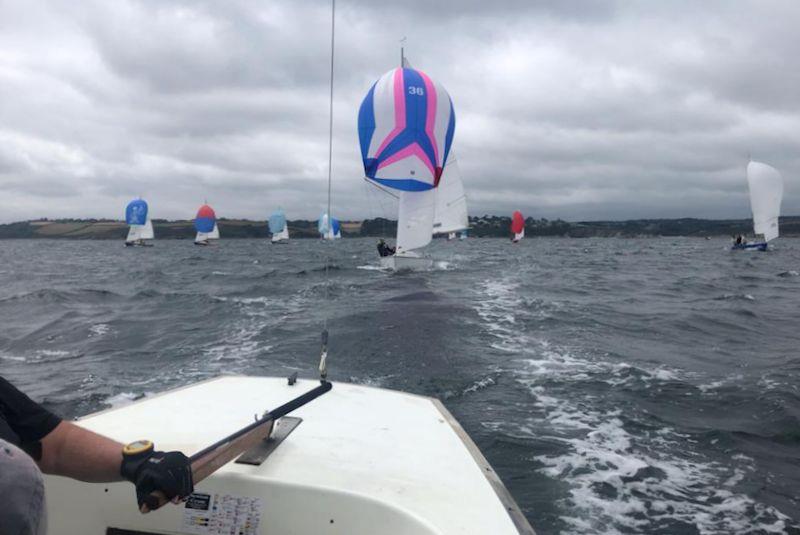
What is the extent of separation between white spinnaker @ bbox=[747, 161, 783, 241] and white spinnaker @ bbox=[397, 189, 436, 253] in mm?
34919

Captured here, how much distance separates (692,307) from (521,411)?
339 inches

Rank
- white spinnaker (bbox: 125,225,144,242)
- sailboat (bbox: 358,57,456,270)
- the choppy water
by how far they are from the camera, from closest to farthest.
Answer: the choppy water
sailboat (bbox: 358,57,456,270)
white spinnaker (bbox: 125,225,144,242)

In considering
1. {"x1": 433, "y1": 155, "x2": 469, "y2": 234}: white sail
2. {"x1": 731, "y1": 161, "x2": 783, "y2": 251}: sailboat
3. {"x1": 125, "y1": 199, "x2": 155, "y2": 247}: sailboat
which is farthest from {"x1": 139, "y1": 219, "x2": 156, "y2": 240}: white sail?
{"x1": 731, "y1": 161, "x2": 783, "y2": 251}: sailboat

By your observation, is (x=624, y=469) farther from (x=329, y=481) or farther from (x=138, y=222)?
(x=138, y=222)

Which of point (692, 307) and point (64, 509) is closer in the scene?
point (64, 509)

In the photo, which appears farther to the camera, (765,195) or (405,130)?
(765,195)

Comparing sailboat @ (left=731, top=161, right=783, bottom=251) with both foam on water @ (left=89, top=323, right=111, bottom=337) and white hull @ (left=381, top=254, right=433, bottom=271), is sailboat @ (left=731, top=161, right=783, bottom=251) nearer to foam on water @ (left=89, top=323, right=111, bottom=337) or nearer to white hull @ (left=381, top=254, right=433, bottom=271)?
white hull @ (left=381, top=254, right=433, bottom=271)

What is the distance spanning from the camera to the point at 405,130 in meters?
17.8

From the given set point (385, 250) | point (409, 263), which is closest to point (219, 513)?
point (409, 263)

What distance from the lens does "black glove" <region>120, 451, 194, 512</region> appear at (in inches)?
60.3

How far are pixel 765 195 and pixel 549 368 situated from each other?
45.8m

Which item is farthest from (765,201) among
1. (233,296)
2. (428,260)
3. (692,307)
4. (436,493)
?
(436,493)

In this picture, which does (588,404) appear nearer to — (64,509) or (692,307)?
(64,509)

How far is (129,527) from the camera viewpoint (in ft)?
7.00
